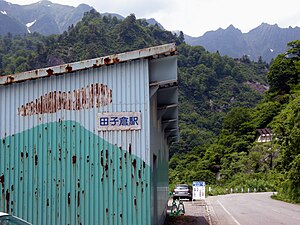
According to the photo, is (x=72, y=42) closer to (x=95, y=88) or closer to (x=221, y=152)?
(x=221, y=152)

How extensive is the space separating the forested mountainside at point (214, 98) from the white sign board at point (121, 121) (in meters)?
24.8

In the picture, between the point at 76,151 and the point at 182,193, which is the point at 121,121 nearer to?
the point at 76,151

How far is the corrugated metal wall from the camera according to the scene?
349 inches

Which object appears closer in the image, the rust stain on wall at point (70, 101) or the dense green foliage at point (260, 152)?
the rust stain on wall at point (70, 101)

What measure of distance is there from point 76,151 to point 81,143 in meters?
0.19

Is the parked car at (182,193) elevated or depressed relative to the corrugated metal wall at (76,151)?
depressed

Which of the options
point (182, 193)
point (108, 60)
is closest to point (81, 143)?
point (108, 60)

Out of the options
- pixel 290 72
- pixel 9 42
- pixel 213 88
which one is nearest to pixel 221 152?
pixel 290 72

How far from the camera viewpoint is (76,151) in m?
9.06

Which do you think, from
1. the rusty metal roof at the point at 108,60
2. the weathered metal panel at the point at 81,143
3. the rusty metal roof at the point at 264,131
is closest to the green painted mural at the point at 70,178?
the weathered metal panel at the point at 81,143

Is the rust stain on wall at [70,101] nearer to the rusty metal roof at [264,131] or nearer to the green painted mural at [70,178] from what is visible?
the green painted mural at [70,178]

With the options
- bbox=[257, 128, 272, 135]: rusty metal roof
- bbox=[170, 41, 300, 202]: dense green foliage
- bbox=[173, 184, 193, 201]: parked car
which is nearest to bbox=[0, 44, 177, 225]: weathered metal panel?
bbox=[170, 41, 300, 202]: dense green foliage

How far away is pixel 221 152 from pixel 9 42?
306 ft

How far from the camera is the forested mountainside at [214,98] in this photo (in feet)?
198
